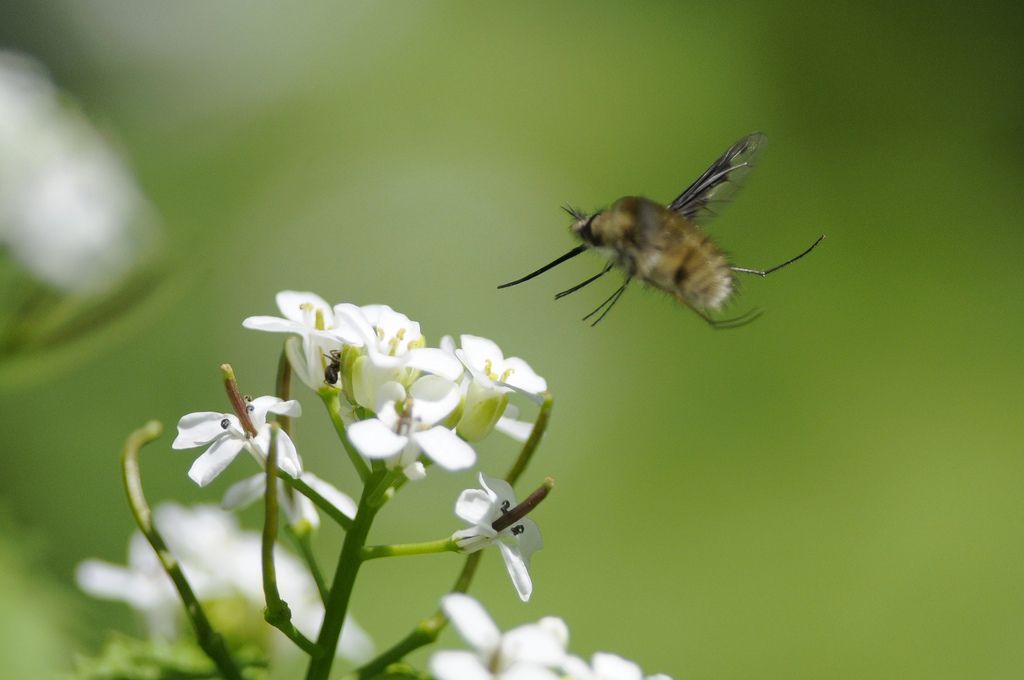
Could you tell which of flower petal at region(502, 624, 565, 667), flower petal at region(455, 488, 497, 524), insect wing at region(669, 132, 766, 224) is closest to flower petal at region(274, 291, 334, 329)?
flower petal at region(455, 488, 497, 524)

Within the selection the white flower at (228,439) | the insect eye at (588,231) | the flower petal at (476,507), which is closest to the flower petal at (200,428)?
the white flower at (228,439)

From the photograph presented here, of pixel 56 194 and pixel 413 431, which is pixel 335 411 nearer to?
pixel 413 431

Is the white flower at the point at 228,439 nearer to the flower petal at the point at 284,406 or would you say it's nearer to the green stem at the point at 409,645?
the flower petal at the point at 284,406

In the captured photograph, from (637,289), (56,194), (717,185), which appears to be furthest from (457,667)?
(637,289)

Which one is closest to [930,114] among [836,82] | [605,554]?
[836,82]

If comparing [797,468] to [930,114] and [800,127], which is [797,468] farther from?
[930,114]
